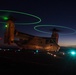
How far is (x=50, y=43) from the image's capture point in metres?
87.9

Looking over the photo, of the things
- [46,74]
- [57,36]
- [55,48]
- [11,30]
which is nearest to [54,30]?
[57,36]

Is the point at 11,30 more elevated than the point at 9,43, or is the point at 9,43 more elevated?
the point at 11,30

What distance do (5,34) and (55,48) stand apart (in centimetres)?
3585

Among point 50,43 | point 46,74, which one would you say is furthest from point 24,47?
point 46,74

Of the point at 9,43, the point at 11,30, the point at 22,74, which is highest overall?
the point at 11,30

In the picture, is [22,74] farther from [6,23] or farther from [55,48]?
[55,48]

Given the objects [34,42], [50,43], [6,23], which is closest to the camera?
[6,23]

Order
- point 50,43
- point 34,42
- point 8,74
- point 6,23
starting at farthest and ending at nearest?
1. point 50,43
2. point 34,42
3. point 6,23
4. point 8,74

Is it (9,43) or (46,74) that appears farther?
(9,43)

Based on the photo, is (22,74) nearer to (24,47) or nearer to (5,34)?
(5,34)

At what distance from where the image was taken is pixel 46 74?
16.8m

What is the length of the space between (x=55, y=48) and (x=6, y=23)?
35834 millimetres

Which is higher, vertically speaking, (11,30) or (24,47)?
(11,30)

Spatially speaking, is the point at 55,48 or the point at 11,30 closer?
the point at 11,30
